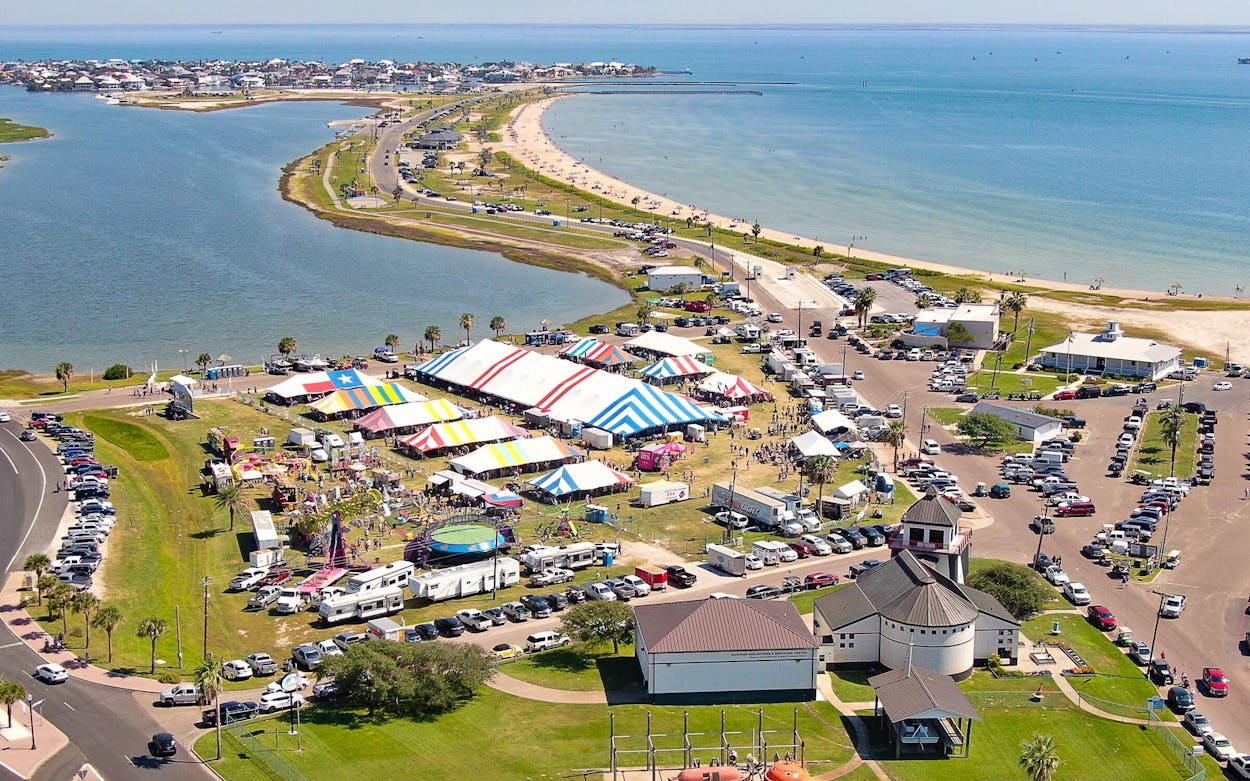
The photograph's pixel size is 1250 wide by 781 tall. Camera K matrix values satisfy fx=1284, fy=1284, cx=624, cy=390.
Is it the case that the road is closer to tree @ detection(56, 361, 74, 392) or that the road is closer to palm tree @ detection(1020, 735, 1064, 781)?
palm tree @ detection(1020, 735, 1064, 781)

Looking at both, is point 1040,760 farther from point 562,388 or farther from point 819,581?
point 562,388

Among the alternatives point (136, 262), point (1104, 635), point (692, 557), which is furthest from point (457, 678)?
point (136, 262)

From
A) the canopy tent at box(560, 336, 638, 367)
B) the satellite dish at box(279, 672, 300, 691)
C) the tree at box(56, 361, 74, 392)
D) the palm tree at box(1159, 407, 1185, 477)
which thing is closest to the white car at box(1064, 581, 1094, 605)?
the palm tree at box(1159, 407, 1185, 477)

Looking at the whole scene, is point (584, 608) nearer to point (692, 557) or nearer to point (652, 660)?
point (652, 660)

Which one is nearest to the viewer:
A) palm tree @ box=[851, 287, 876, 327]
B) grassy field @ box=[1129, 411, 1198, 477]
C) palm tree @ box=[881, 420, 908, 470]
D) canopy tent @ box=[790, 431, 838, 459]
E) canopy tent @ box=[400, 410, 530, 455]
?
canopy tent @ box=[790, 431, 838, 459]

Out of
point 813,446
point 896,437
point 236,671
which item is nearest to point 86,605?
point 236,671

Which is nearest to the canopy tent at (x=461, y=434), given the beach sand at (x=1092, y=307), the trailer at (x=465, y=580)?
the trailer at (x=465, y=580)

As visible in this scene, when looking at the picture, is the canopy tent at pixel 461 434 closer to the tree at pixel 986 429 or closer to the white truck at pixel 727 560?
the white truck at pixel 727 560
